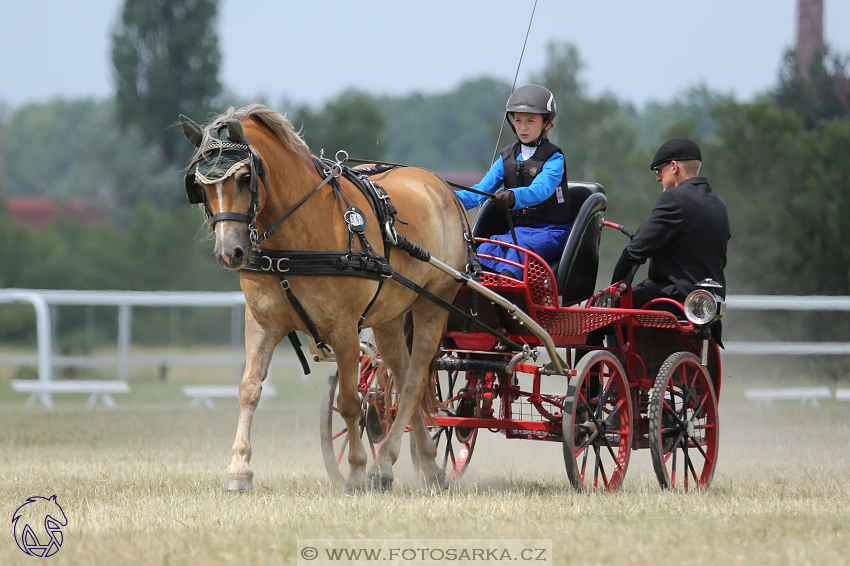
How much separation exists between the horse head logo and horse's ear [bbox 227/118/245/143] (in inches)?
69.3

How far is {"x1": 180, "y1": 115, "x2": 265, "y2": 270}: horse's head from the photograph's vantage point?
4293mm

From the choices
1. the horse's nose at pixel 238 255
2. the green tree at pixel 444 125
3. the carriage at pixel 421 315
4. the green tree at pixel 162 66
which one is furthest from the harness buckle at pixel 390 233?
the green tree at pixel 444 125

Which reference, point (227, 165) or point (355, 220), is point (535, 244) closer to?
point (355, 220)

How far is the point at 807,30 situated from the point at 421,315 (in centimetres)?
1780

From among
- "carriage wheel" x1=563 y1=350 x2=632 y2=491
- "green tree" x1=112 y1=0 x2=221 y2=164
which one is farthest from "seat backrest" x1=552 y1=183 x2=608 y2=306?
"green tree" x1=112 y1=0 x2=221 y2=164

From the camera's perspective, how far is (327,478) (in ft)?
19.9

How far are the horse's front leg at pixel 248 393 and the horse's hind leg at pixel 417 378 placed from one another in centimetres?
87

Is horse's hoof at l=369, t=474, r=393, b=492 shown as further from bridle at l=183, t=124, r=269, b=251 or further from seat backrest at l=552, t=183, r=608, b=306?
bridle at l=183, t=124, r=269, b=251

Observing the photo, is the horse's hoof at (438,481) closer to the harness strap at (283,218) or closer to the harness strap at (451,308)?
the harness strap at (451,308)

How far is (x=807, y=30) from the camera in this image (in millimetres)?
20703

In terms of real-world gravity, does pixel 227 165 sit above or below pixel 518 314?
above

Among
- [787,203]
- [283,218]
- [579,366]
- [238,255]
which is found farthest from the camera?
[787,203]

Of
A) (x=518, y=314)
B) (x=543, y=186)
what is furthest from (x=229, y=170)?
(x=543, y=186)

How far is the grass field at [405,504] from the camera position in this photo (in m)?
3.54
